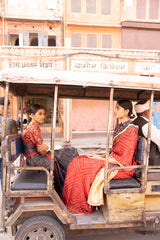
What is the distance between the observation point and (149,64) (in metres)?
12.6

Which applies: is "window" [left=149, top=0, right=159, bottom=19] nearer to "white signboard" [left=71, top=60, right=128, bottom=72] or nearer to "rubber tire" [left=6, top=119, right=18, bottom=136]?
"white signboard" [left=71, top=60, right=128, bottom=72]

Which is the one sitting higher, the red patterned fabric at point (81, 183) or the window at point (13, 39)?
the window at point (13, 39)

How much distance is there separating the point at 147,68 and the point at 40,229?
11.9m

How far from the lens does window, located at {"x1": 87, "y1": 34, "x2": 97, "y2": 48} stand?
43.5 ft

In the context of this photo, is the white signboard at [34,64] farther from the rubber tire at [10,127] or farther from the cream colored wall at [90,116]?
the rubber tire at [10,127]

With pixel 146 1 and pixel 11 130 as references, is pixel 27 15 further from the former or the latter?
pixel 11 130

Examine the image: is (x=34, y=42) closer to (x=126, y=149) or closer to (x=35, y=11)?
(x=35, y=11)

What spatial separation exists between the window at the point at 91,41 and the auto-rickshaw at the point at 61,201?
11421 mm

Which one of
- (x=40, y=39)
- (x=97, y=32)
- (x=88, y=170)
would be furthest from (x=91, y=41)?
(x=88, y=170)

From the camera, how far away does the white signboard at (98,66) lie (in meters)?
12.2

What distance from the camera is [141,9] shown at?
1346 cm

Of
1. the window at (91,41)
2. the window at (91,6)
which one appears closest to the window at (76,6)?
the window at (91,6)

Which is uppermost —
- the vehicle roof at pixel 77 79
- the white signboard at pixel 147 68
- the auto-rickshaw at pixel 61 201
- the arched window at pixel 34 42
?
the arched window at pixel 34 42

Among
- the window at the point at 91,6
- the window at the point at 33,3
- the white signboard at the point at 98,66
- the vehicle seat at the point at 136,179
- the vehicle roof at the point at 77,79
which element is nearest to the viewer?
the vehicle roof at the point at 77,79
